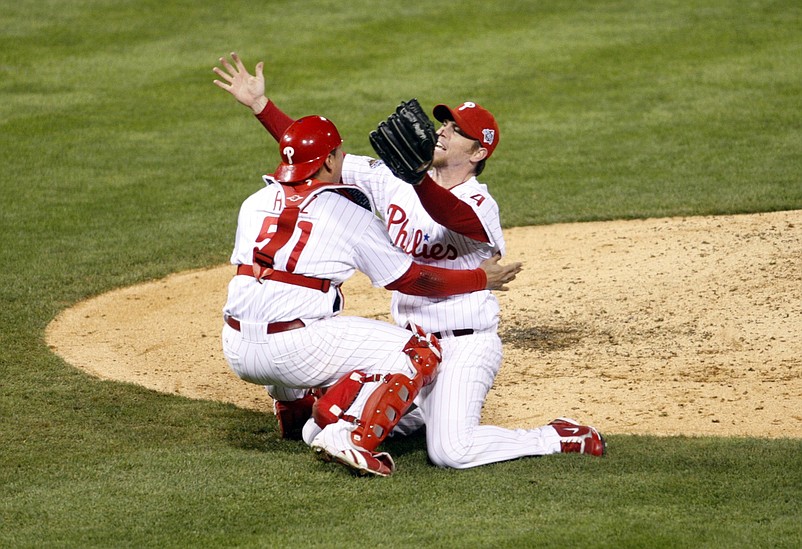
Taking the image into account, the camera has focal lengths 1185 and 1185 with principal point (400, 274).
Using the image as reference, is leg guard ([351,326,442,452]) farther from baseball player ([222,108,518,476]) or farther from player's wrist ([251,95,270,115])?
player's wrist ([251,95,270,115])

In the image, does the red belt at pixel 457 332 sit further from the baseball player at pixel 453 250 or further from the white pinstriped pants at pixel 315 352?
the white pinstriped pants at pixel 315 352

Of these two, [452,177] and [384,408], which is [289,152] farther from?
[384,408]

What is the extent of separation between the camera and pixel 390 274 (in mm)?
5004

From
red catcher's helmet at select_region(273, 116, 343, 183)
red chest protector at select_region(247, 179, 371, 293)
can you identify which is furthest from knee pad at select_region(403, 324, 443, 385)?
red catcher's helmet at select_region(273, 116, 343, 183)

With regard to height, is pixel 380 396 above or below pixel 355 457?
above

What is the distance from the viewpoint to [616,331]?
7.14 meters

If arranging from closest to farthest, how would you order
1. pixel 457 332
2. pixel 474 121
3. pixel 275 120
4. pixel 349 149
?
pixel 457 332 → pixel 474 121 → pixel 275 120 → pixel 349 149

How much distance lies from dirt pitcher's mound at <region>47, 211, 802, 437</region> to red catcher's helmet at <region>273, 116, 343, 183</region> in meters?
1.65

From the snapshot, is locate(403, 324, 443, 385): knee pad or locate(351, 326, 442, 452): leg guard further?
locate(403, 324, 443, 385): knee pad

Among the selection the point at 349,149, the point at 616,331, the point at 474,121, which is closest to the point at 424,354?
the point at 474,121

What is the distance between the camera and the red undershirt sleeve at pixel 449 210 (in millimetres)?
5020

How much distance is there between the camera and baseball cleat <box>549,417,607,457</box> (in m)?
5.09

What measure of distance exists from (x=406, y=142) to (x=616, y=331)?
2841 millimetres

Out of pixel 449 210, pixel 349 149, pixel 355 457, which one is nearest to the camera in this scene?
pixel 355 457
